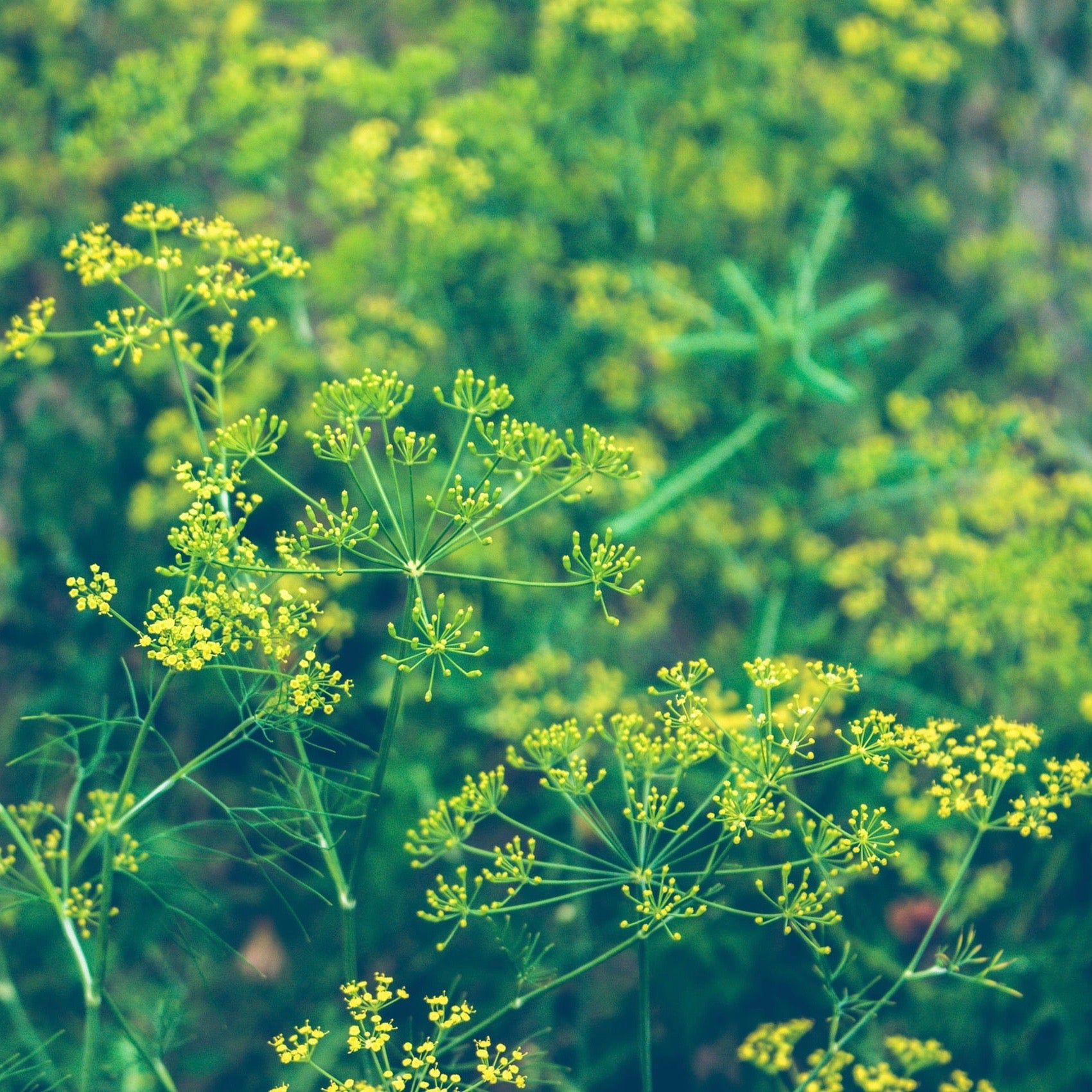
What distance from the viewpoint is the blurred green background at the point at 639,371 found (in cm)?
245

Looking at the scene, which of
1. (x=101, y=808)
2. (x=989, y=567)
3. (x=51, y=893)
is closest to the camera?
(x=51, y=893)

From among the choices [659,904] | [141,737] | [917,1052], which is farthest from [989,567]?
A: [141,737]

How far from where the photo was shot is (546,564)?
113 inches

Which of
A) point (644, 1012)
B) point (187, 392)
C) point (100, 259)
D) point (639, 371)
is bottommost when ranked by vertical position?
point (644, 1012)

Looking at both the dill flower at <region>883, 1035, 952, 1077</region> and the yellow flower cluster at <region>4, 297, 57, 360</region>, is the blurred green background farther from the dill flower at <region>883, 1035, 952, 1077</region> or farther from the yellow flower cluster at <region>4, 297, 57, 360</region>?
the yellow flower cluster at <region>4, 297, 57, 360</region>

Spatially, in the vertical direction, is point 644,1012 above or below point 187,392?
below

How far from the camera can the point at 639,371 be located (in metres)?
3.35

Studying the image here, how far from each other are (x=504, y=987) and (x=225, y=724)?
→ 113 cm

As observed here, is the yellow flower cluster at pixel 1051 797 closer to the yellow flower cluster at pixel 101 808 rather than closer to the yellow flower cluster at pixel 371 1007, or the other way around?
the yellow flower cluster at pixel 371 1007

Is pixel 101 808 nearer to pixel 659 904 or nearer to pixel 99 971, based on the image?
pixel 99 971

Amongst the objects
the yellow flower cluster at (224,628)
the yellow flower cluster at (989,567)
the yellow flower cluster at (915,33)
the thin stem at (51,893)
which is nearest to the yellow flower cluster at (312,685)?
the yellow flower cluster at (224,628)

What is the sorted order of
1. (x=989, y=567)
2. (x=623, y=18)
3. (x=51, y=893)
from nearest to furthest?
(x=51, y=893) → (x=989, y=567) → (x=623, y=18)

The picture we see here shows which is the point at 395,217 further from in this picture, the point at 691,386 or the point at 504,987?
the point at 504,987

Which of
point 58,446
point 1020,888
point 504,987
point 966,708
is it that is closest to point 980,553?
point 966,708
